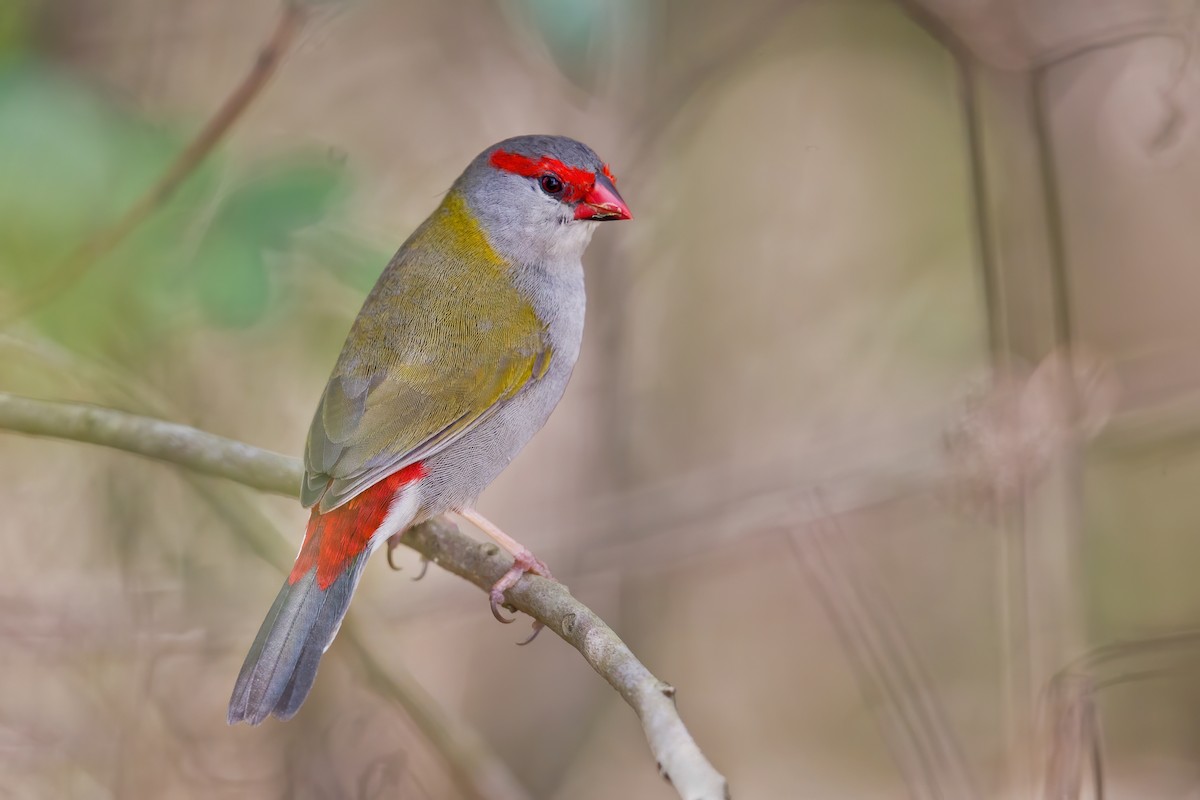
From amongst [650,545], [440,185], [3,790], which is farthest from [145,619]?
[440,185]

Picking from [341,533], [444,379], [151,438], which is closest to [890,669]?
[444,379]

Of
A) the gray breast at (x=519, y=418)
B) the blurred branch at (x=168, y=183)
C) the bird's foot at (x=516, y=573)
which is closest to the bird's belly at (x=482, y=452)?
the gray breast at (x=519, y=418)

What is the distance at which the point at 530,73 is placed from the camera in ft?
16.1

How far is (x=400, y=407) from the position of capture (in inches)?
126

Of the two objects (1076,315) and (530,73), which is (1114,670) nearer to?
(1076,315)

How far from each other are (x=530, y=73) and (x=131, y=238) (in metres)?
2.18

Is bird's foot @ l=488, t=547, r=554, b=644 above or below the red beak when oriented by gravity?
below

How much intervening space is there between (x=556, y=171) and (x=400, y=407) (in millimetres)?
836

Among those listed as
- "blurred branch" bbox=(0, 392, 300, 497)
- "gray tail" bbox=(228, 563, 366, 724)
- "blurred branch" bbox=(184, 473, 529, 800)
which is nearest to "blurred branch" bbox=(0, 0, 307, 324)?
"blurred branch" bbox=(0, 392, 300, 497)

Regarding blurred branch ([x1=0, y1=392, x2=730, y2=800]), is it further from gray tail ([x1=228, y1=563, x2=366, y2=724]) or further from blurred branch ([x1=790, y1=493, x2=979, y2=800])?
blurred branch ([x1=790, y1=493, x2=979, y2=800])

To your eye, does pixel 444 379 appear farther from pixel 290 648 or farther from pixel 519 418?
pixel 290 648

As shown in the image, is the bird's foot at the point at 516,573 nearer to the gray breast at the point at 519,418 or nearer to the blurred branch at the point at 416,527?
the blurred branch at the point at 416,527

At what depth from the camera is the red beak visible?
3.42 meters

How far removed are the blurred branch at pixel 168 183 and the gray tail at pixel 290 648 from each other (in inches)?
37.4
